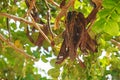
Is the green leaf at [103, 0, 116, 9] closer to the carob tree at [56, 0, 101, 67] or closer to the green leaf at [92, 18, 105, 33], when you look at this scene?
the green leaf at [92, 18, 105, 33]

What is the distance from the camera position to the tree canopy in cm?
128

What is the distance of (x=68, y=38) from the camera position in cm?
139

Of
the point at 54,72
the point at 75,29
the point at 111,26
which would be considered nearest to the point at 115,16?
the point at 111,26

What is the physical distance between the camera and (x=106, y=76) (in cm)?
256

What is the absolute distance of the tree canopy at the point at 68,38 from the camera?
1.28 metres

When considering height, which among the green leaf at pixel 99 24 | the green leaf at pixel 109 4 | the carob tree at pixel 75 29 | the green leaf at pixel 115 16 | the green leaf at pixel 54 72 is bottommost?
the green leaf at pixel 115 16

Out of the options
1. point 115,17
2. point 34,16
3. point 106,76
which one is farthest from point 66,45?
point 106,76

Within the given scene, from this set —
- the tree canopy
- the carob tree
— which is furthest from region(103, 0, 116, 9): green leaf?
the carob tree

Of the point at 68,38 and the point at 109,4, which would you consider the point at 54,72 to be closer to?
the point at 68,38

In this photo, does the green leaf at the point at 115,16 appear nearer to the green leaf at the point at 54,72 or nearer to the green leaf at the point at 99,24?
the green leaf at the point at 99,24

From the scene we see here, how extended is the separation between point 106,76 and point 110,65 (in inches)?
3.5

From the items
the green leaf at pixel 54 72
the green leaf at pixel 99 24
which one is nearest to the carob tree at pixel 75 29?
the green leaf at pixel 99 24

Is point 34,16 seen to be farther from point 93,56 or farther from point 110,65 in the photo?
point 110,65

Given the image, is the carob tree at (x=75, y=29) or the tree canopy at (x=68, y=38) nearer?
the tree canopy at (x=68, y=38)
